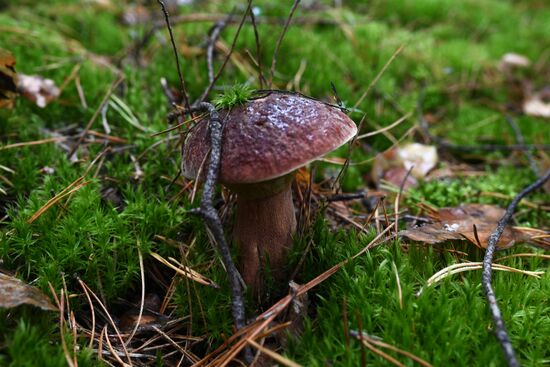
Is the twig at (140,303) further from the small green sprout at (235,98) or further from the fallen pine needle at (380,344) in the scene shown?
the fallen pine needle at (380,344)

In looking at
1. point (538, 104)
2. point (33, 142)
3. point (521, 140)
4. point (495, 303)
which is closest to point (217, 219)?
point (495, 303)

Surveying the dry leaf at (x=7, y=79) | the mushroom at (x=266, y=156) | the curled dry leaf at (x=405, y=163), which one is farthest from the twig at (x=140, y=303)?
the curled dry leaf at (x=405, y=163)

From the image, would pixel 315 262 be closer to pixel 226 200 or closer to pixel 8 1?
pixel 226 200

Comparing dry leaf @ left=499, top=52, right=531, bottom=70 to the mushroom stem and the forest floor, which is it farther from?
the mushroom stem

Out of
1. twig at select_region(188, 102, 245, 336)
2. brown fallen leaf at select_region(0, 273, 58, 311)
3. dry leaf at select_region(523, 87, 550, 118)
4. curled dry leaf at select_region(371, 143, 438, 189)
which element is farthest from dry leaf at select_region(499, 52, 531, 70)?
brown fallen leaf at select_region(0, 273, 58, 311)

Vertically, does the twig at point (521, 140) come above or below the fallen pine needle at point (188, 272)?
below

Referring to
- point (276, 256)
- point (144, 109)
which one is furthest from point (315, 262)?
point (144, 109)
